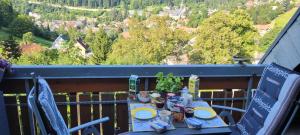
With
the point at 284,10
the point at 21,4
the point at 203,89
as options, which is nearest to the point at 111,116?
the point at 203,89

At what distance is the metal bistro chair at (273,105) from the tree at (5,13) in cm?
516

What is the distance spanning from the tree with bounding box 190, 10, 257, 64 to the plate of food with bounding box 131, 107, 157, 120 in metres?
9.29

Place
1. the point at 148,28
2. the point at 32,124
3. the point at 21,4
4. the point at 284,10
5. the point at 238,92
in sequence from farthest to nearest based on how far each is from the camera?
→ the point at 148,28 < the point at 21,4 < the point at 284,10 < the point at 238,92 < the point at 32,124

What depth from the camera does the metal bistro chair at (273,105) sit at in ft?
6.66

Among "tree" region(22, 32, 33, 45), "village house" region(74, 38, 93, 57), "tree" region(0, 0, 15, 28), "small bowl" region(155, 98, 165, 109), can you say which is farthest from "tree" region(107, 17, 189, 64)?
"small bowl" region(155, 98, 165, 109)

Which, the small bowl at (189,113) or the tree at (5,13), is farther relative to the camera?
the tree at (5,13)

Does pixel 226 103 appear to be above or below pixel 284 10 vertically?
below

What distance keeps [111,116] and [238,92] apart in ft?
4.69

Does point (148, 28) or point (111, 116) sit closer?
point (111, 116)

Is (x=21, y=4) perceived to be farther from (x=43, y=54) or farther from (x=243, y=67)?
(x=243, y=67)

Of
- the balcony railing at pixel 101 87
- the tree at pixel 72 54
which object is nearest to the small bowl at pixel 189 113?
the balcony railing at pixel 101 87

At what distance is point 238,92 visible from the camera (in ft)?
10.3

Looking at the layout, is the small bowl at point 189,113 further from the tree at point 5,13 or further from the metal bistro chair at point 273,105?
the tree at point 5,13

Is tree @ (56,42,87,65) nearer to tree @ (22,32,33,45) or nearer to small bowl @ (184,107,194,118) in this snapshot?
tree @ (22,32,33,45)
